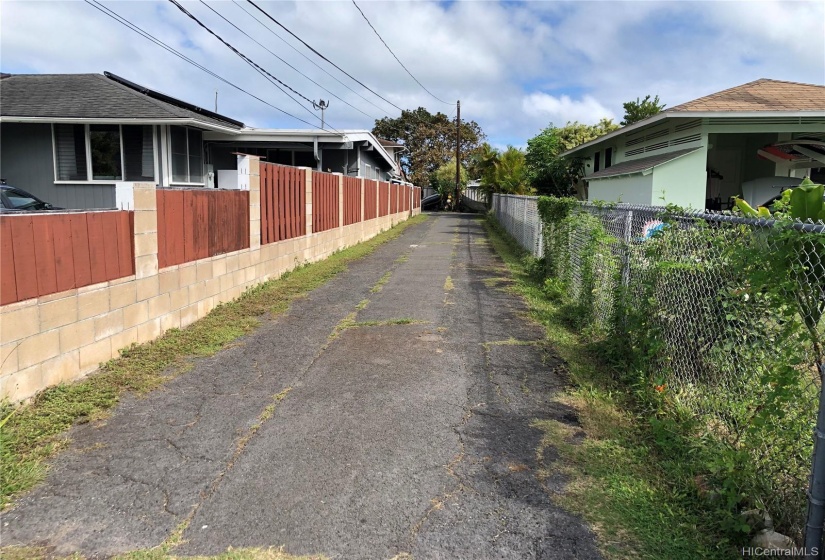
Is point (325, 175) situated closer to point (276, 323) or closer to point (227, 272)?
point (227, 272)

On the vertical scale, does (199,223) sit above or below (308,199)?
below

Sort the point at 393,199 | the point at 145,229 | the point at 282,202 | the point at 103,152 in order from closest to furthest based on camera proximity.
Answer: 1. the point at 145,229
2. the point at 282,202
3. the point at 103,152
4. the point at 393,199

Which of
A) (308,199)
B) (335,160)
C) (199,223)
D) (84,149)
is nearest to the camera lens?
(199,223)

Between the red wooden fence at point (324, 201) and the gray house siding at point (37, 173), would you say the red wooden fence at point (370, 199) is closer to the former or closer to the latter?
the red wooden fence at point (324, 201)

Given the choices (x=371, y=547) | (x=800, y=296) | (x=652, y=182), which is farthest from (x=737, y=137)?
(x=371, y=547)

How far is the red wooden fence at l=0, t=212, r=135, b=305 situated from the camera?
4.24 m

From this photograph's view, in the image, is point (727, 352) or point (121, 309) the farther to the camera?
point (121, 309)

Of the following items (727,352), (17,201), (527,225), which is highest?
(17,201)

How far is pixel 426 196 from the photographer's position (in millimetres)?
62312

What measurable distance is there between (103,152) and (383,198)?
12.0 metres

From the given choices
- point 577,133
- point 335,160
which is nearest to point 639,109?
point 577,133

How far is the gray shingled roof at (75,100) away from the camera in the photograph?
14453 mm

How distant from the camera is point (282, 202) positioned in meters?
10.9

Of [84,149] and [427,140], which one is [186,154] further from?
[427,140]
